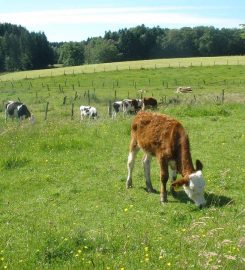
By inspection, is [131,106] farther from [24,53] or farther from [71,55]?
[71,55]

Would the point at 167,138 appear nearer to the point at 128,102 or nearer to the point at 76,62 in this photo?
the point at 128,102

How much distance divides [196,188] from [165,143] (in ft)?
4.40

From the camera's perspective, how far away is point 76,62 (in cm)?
12312

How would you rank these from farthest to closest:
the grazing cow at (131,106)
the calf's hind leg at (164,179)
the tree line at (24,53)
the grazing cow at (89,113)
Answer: the tree line at (24,53) < the grazing cow at (131,106) < the grazing cow at (89,113) < the calf's hind leg at (164,179)

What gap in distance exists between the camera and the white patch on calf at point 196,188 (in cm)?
916

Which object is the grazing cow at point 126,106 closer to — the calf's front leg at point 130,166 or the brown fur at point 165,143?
the calf's front leg at point 130,166

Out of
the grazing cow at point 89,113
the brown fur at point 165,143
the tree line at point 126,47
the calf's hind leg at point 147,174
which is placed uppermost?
the tree line at point 126,47

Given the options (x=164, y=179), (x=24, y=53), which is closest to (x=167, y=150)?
(x=164, y=179)

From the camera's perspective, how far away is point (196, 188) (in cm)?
916

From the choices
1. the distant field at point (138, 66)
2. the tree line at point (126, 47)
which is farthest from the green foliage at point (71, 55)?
the distant field at point (138, 66)

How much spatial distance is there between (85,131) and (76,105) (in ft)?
60.0

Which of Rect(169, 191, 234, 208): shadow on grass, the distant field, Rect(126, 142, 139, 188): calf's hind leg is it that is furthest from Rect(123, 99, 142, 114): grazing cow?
the distant field

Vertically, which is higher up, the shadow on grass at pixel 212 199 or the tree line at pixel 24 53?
the tree line at pixel 24 53

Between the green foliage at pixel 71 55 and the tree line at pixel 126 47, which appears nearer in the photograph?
the tree line at pixel 126 47
